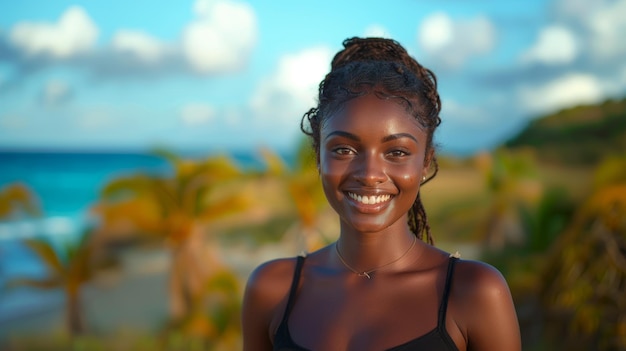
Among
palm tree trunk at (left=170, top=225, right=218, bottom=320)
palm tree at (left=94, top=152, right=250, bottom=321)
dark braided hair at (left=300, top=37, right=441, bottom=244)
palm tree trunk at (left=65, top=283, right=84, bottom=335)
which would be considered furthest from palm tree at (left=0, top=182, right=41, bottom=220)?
dark braided hair at (left=300, top=37, right=441, bottom=244)

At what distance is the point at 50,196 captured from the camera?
115 feet

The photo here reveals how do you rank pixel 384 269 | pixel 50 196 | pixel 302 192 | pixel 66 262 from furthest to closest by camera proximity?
pixel 50 196 < pixel 66 262 < pixel 302 192 < pixel 384 269

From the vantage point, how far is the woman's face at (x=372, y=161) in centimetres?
160

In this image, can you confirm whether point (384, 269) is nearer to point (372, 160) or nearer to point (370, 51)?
point (372, 160)

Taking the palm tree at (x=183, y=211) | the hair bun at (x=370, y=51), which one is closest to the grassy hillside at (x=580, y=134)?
the palm tree at (x=183, y=211)

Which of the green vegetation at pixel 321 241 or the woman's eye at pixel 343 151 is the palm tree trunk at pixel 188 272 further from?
the woman's eye at pixel 343 151

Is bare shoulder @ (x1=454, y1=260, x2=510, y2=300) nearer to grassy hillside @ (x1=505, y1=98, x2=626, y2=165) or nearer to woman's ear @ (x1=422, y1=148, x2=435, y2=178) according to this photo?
woman's ear @ (x1=422, y1=148, x2=435, y2=178)

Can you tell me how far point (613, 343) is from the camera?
688 centimetres

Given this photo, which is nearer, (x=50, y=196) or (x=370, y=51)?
(x=370, y=51)

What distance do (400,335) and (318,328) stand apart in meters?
0.20

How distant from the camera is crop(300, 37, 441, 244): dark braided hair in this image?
65.3 inches

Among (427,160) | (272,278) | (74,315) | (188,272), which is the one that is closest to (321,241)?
(188,272)

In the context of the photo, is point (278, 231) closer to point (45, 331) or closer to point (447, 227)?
point (447, 227)

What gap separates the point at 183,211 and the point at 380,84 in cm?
690
